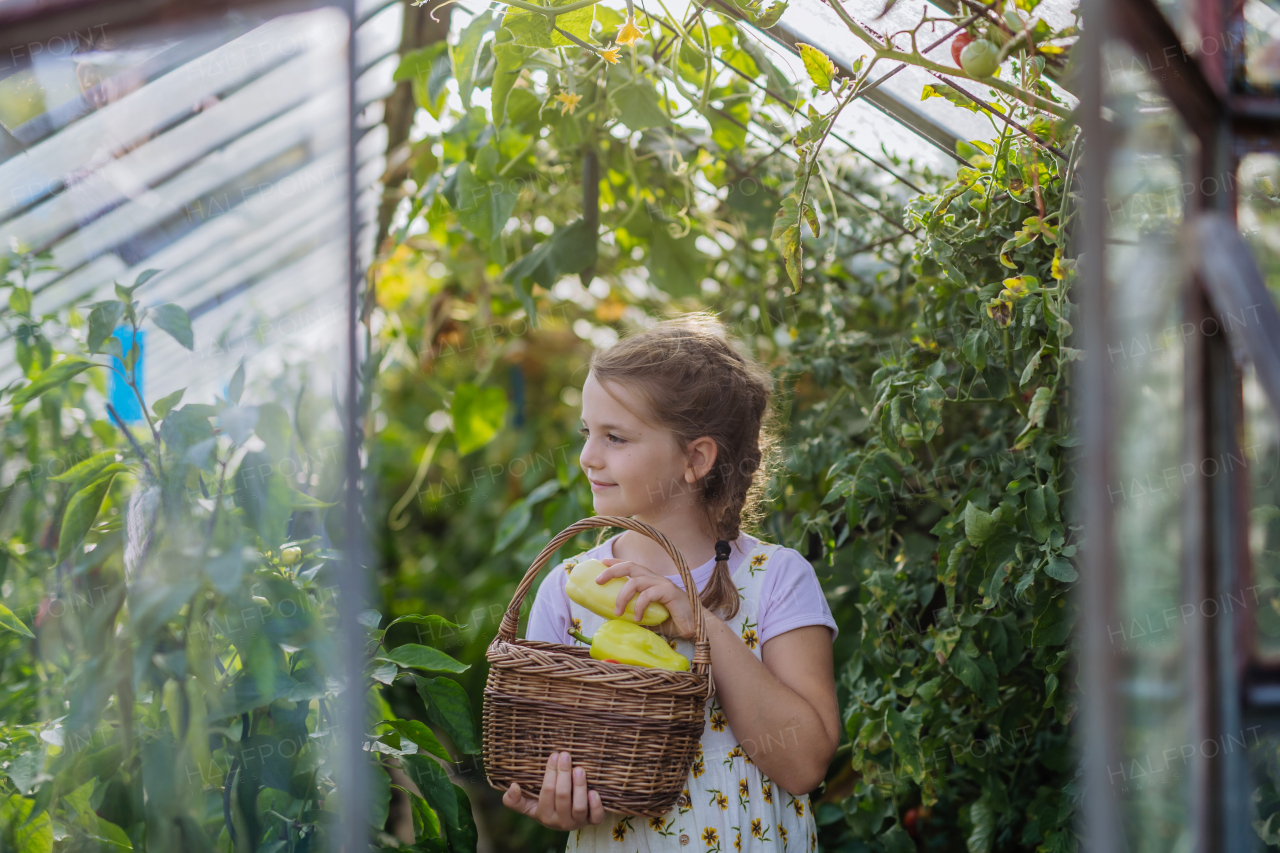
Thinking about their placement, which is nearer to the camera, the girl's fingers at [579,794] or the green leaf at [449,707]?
the girl's fingers at [579,794]

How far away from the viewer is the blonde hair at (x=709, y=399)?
1.57m

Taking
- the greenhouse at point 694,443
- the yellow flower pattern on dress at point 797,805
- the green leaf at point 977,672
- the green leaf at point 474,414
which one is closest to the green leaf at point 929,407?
the greenhouse at point 694,443

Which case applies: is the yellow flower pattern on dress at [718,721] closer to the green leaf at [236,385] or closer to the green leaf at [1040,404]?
the green leaf at [1040,404]

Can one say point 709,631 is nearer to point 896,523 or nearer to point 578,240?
point 896,523

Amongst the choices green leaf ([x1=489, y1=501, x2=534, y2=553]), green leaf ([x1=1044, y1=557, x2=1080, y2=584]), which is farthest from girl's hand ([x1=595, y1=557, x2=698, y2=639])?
green leaf ([x1=489, y1=501, x2=534, y2=553])

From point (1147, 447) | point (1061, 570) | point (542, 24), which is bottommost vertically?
point (1061, 570)

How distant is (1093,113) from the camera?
782 mm

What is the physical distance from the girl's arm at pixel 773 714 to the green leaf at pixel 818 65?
0.88 m

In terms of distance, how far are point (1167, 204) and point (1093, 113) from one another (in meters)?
0.18

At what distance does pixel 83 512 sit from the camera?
140 cm

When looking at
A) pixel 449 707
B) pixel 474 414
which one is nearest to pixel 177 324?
pixel 449 707

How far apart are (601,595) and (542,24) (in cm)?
99

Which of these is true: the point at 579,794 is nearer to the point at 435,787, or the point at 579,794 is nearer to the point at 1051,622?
the point at 435,787

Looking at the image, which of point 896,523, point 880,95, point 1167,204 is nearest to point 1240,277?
point 1167,204
